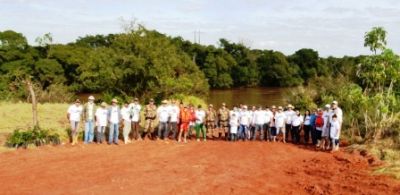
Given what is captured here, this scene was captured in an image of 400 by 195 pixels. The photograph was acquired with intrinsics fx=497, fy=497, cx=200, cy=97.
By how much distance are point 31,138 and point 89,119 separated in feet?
6.55

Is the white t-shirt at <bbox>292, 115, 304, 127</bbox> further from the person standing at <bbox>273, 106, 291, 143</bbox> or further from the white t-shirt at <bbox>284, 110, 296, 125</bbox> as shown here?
the person standing at <bbox>273, 106, 291, 143</bbox>

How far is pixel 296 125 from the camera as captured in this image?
1866cm

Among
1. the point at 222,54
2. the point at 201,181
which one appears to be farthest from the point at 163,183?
the point at 222,54

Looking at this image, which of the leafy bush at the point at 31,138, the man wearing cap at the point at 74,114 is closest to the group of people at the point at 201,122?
the man wearing cap at the point at 74,114

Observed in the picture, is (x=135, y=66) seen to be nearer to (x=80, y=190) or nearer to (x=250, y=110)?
(x=250, y=110)

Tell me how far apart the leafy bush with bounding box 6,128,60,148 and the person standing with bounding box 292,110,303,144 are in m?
8.58

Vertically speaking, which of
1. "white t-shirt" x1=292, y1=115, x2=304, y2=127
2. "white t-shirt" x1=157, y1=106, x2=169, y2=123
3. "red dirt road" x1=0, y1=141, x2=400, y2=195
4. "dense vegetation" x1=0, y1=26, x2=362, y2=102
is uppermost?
"dense vegetation" x1=0, y1=26, x2=362, y2=102

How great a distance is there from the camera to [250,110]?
19109 mm

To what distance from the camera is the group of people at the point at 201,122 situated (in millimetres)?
16734

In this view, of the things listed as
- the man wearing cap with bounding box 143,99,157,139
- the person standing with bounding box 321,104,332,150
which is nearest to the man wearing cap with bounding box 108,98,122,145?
the man wearing cap with bounding box 143,99,157,139

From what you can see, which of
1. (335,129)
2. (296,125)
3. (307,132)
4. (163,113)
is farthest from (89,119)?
(335,129)

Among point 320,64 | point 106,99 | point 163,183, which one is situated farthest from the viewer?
point 320,64

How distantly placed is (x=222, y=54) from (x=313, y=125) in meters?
→ 55.9

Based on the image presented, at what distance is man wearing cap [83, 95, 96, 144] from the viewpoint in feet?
54.2
